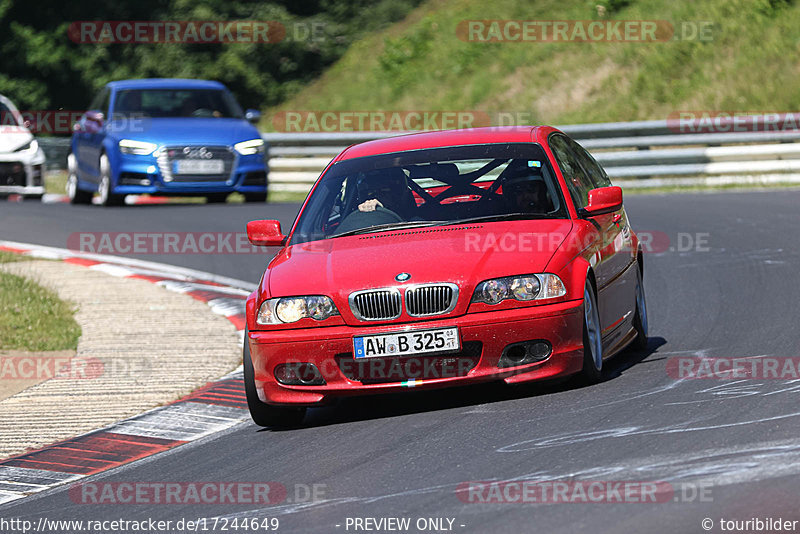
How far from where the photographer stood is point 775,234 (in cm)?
1371

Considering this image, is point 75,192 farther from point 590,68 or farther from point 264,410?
point 264,410

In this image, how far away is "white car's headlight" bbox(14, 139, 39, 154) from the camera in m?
21.2

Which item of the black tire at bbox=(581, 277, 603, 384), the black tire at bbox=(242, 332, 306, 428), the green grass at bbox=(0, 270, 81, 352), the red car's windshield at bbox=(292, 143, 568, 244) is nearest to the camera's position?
the black tire at bbox=(581, 277, 603, 384)

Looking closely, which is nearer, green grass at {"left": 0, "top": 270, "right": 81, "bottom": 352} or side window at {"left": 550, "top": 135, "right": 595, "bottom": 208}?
side window at {"left": 550, "top": 135, "right": 595, "bottom": 208}

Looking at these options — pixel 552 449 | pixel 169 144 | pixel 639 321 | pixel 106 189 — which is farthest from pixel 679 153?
pixel 552 449

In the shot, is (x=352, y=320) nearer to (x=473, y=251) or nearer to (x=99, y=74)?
Result: (x=473, y=251)

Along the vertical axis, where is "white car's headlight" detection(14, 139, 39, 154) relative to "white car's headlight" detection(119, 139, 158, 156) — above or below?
below

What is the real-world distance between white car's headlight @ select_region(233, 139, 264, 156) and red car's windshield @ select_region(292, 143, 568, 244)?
1084 centimetres

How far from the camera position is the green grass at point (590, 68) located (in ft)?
84.0

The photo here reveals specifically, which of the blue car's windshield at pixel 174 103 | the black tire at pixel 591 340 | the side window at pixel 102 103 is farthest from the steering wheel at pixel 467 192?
the side window at pixel 102 103

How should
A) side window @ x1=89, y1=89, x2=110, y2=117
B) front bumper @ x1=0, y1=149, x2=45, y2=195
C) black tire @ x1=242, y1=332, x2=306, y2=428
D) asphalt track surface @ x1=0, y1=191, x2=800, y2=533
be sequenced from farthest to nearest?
front bumper @ x1=0, y1=149, x2=45, y2=195, side window @ x1=89, y1=89, x2=110, y2=117, black tire @ x1=242, y1=332, x2=306, y2=428, asphalt track surface @ x1=0, y1=191, x2=800, y2=533

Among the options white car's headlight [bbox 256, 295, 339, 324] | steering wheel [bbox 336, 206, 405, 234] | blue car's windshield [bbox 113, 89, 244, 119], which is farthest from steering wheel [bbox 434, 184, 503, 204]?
blue car's windshield [bbox 113, 89, 244, 119]

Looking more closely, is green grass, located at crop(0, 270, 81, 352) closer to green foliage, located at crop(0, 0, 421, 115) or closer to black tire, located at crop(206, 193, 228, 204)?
black tire, located at crop(206, 193, 228, 204)

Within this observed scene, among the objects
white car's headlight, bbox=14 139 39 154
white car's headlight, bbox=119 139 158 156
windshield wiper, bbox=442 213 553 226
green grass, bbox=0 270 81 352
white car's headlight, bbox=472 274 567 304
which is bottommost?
white car's headlight, bbox=14 139 39 154
